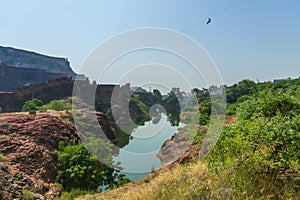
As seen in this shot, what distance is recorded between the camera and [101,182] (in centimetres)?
712

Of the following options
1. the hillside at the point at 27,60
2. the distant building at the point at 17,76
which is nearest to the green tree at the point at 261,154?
the distant building at the point at 17,76

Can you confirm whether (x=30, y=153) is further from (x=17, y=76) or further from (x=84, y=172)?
(x=17, y=76)

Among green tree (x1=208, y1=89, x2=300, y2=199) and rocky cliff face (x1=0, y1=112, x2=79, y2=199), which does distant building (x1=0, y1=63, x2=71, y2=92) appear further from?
green tree (x1=208, y1=89, x2=300, y2=199)

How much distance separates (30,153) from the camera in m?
7.55

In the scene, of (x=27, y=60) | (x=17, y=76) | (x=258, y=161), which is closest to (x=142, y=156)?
(x=258, y=161)

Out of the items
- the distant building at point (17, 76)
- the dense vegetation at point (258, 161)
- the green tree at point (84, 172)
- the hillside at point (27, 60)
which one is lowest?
the green tree at point (84, 172)

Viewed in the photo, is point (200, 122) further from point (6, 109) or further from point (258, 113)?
point (6, 109)

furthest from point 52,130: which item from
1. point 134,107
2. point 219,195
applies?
point 219,195

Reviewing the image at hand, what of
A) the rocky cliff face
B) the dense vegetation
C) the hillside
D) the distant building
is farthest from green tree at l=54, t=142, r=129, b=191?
the hillside

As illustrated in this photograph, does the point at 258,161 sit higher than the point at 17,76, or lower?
lower

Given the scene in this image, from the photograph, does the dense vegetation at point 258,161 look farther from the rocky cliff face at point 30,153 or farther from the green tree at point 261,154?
the rocky cliff face at point 30,153

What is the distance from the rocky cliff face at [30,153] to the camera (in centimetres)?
596

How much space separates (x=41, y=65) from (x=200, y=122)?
50195mm

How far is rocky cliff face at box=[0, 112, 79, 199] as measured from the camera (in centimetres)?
596
